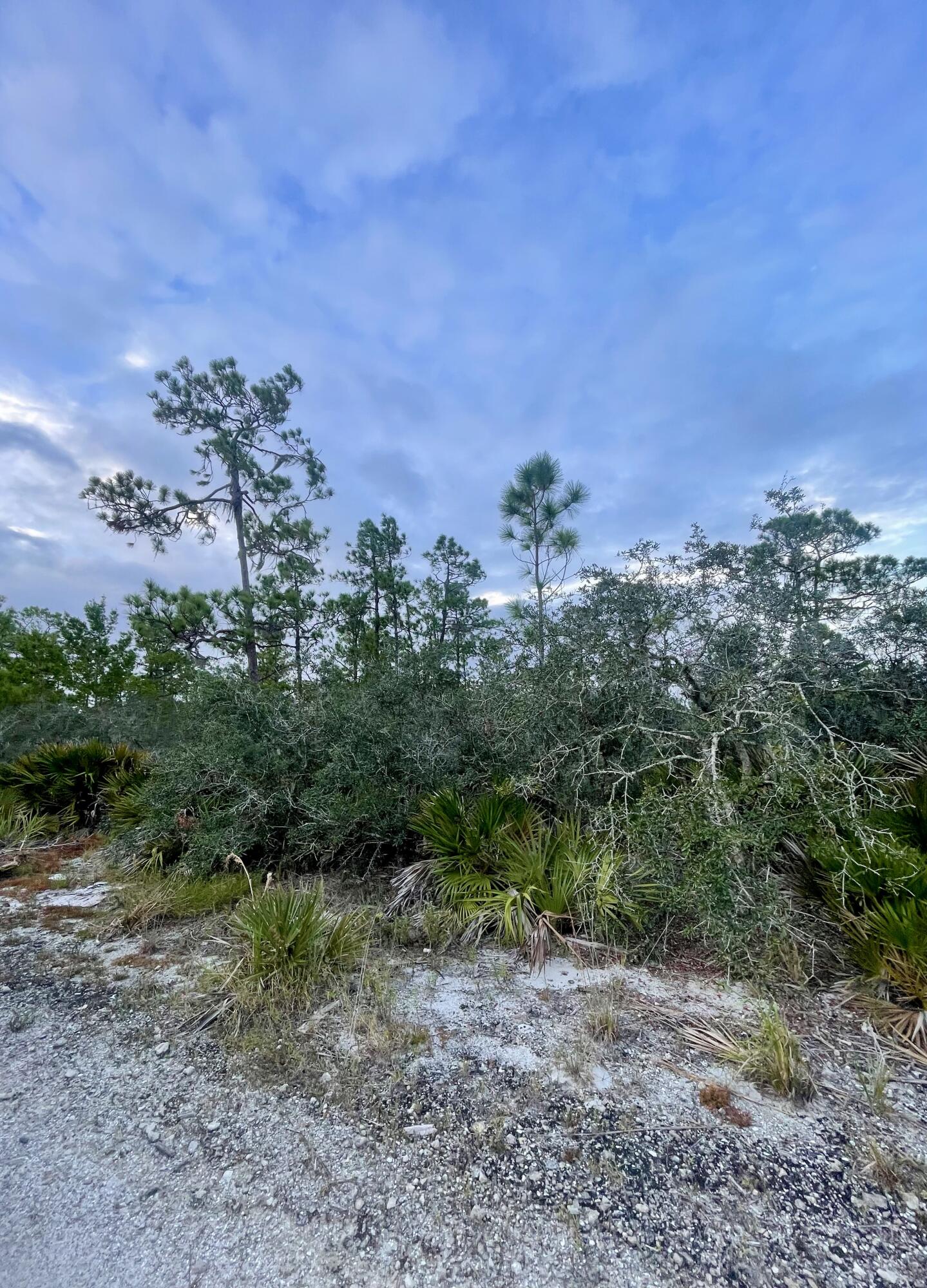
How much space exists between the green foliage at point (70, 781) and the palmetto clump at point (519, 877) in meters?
5.40

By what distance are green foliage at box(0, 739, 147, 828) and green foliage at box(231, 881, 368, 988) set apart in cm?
523

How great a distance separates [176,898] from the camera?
4.62 meters

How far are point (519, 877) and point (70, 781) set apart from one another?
7.44 metres

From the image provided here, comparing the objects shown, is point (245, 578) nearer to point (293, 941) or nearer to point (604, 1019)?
point (293, 941)

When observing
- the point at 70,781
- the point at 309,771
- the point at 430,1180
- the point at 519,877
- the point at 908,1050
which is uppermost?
the point at 309,771

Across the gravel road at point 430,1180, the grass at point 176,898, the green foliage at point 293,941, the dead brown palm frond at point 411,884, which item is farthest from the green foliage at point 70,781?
the gravel road at point 430,1180

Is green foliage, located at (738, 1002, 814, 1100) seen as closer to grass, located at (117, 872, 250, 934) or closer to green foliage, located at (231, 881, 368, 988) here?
green foliage, located at (231, 881, 368, 988)

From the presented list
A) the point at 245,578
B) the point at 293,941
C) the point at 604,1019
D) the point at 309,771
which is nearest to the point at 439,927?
the point at 293,941

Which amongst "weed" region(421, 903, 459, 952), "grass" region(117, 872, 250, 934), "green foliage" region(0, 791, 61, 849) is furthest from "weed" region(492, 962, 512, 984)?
"green foliage" region(0, 791, 61, 849)

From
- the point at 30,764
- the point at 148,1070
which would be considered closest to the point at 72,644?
the point at 30,764

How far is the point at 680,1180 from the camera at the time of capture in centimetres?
194

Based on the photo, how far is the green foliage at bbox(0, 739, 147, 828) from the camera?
7617mm

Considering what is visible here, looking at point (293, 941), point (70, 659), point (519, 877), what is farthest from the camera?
point (70, 659)

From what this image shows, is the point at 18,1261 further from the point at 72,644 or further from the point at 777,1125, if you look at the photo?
the point at 72,644
